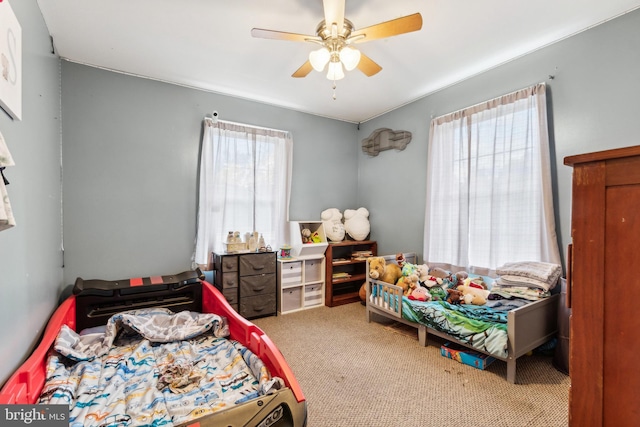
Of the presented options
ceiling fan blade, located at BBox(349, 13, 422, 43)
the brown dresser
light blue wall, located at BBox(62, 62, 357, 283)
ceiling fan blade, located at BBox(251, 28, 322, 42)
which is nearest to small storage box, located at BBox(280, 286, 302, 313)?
the brown dresser

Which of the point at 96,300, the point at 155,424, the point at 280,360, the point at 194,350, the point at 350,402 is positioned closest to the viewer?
the point at 155,424

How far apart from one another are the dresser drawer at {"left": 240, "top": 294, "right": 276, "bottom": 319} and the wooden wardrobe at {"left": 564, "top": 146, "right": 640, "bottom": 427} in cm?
293

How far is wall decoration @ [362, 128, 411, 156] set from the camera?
12.4 ft

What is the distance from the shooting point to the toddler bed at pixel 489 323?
199 centimetres

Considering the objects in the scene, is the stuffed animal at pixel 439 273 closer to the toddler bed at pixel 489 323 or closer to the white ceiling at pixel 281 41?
the toddler bed at pixel 489 323

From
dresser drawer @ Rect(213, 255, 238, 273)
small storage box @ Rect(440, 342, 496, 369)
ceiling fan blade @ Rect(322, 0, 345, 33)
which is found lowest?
small storage box @ Rect(440, 342, 496, 369)

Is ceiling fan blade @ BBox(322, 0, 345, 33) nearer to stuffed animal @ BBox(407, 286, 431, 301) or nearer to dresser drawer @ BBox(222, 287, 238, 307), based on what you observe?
stuffed animal @ BBox(407, 286, 431, 301)

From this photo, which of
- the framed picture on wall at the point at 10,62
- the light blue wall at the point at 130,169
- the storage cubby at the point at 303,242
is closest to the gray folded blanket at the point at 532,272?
the storage cubby at the point at 303,242

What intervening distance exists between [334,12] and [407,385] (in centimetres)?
246

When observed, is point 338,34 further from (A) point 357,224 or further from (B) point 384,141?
(A) point 357,224

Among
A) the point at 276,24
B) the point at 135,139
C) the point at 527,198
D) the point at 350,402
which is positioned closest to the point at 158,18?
the point at 276,24

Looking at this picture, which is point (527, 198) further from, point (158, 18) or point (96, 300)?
point (96, 300)

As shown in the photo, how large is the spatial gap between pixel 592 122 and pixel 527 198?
0.71 m

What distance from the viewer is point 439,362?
7.54 ft
